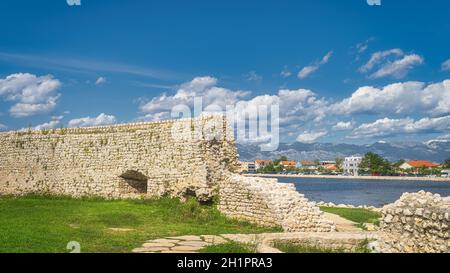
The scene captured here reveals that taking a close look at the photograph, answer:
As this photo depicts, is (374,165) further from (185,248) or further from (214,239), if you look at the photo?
(185,248)

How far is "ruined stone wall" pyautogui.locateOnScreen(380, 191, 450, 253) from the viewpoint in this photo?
9.29 metres

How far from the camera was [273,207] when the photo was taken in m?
12.9

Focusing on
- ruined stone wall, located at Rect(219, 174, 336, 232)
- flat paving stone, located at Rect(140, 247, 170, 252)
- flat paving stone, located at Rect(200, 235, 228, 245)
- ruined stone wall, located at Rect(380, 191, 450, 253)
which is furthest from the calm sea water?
flat paving stone, located at Rect(140, 247, 170, 252)

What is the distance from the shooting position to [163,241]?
9867 mm

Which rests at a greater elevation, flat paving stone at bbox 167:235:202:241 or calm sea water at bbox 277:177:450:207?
flat paving stone at bbox 167:235:202:241

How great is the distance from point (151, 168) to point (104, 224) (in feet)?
18.3

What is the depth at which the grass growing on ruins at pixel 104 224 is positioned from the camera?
31.6ft

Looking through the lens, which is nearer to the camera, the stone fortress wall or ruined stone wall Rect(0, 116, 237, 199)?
the stone fortress wall

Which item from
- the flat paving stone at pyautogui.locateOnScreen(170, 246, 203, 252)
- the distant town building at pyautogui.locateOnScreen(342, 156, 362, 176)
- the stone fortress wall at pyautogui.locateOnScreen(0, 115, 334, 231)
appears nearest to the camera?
the flat paving stone at pyautogui.locateOnScreen(170, 246, 203, 252)

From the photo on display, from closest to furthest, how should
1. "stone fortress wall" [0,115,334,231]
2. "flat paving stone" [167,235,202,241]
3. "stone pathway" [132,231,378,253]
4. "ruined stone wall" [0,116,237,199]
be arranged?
"stone pathway" [132,231,378,253], "flat paving stone" [167,235,202,241], "stone fortress wall" [0,115,334,231], "ruined stone wall" [0,116,237,199]

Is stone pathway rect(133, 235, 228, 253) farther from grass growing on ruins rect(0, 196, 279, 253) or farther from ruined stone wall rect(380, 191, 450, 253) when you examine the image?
ruined stone wall rect(380, 191, 450, 253)

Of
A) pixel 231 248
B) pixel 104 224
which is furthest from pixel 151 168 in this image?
pixel 231 248

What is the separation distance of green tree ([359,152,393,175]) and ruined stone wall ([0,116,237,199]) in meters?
128
